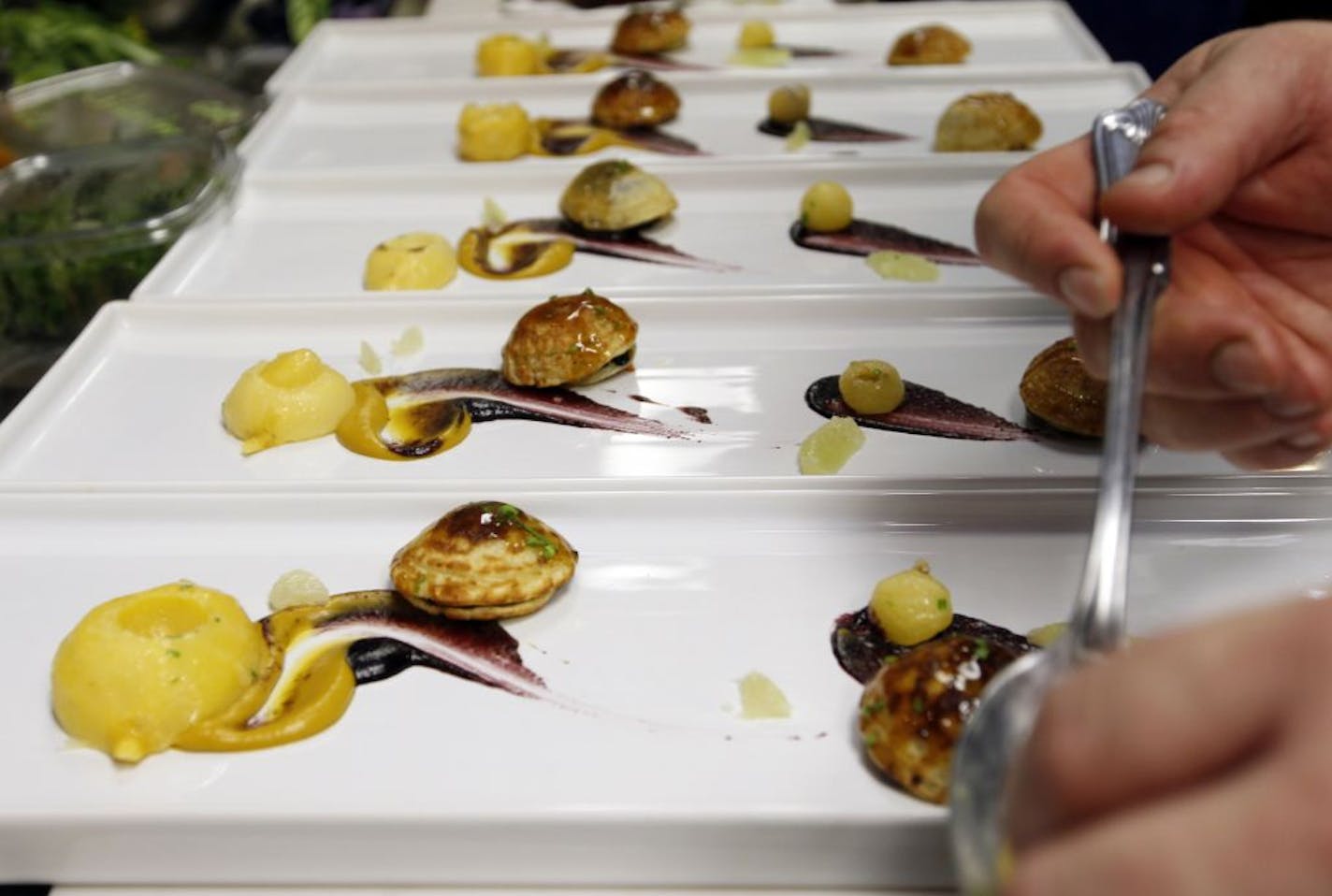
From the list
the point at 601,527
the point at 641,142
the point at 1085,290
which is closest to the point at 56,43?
the point at 641,142

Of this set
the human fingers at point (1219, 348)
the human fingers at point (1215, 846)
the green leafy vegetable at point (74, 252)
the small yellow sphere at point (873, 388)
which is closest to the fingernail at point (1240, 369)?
the human fingers at point (1219, 348)

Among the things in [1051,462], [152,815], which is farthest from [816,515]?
[152,815]

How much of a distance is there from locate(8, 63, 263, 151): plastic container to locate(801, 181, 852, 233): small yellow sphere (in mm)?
1428

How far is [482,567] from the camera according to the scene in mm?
1464

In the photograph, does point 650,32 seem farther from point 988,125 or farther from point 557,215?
point 988,125

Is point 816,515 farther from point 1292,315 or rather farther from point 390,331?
point 390,331

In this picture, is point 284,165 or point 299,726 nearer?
point 299,726

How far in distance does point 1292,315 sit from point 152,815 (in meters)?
1.49

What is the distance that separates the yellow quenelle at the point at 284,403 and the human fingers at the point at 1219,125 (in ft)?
3.91

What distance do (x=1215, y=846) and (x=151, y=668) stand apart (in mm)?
1103

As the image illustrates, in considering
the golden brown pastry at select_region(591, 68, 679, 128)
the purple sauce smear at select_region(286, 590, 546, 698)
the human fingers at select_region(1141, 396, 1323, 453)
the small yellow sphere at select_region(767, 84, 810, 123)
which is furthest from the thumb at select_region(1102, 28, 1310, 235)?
the golden brown pastry at select_region(591, 68, 679, 128)

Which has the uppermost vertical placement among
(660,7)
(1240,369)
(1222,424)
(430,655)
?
(1240,369)

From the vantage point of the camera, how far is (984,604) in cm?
146

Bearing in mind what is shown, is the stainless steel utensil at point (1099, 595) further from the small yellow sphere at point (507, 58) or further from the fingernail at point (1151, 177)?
the small yellow sphere at point (507, 58)
